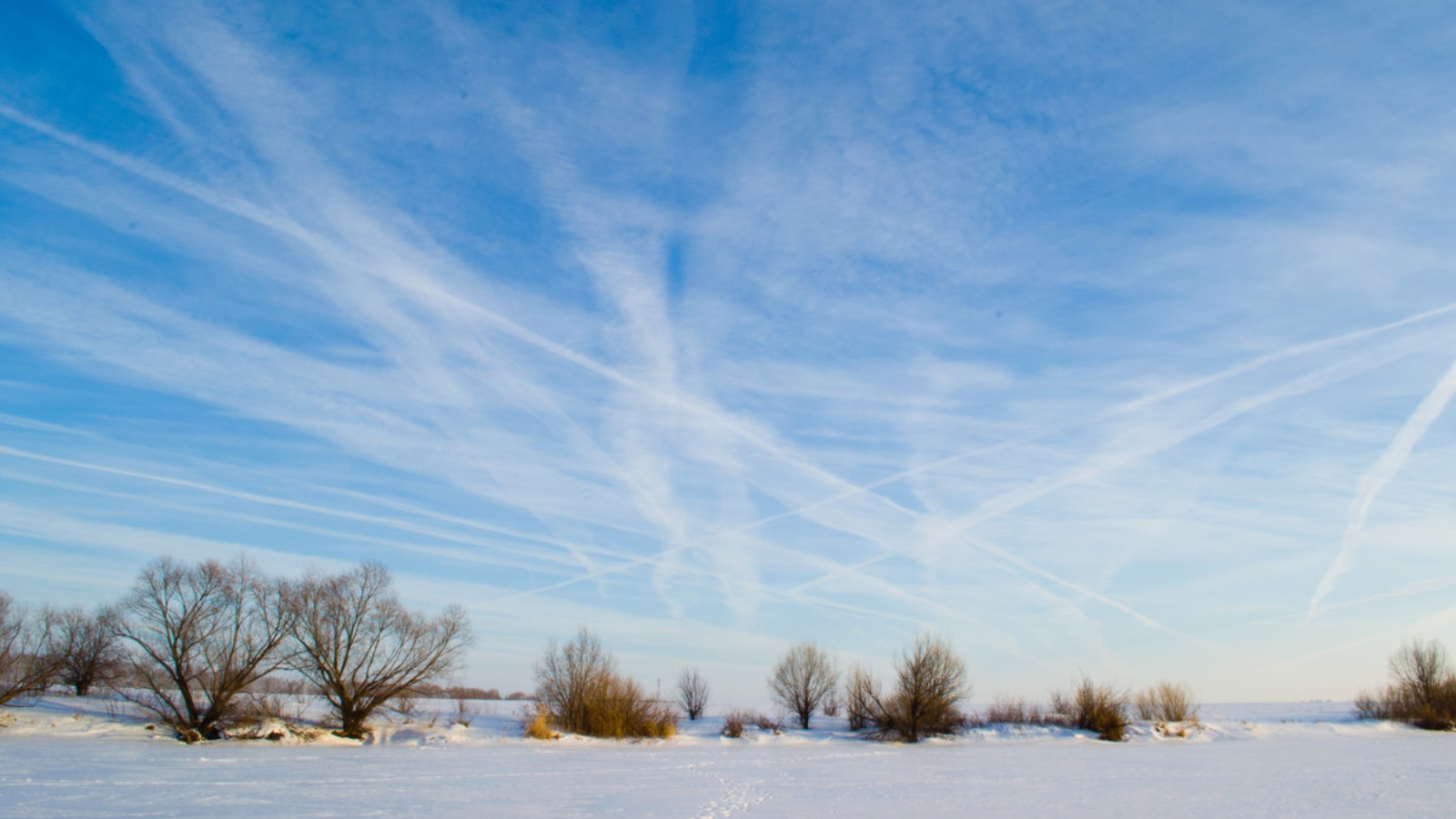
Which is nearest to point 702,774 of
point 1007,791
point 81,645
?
point 1007,791

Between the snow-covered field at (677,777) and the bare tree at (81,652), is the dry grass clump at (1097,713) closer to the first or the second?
Result: the snow-covered field at (677,777)

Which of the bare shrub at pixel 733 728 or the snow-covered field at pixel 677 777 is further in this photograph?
the bare shrub at pixel 733 728

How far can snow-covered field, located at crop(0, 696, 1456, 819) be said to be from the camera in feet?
45.8

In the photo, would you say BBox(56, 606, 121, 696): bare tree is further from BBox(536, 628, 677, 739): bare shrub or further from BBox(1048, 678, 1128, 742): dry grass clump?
BBox(1048, 678, 1128, 742): dry grass clump

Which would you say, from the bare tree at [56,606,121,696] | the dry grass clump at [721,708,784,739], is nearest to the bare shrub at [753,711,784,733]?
the dry grass clump at [721,708,784,739]

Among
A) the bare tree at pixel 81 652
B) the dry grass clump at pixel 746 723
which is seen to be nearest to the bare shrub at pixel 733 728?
the dry grass clump at pixel 746 723

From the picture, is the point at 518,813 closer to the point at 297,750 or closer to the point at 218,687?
the point at 297,750

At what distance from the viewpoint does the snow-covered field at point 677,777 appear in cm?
1395

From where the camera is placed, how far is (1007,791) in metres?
17.3

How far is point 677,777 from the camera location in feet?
67.2

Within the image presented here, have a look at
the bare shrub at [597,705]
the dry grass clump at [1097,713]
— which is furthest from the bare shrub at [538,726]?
the dry grass clump at [1097,713]

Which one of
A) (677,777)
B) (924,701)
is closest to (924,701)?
(924,701)

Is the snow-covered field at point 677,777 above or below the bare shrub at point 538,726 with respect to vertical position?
above

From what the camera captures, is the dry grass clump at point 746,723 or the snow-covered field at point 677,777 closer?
the snow-covered field at point 677,777
